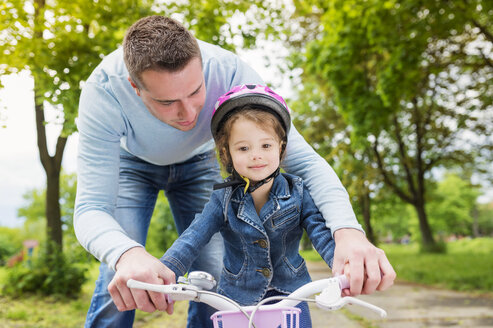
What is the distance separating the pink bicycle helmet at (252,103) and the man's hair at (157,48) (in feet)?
0.71

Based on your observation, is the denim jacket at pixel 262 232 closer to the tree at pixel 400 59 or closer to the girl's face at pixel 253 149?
the girl's face at pixel 253 149

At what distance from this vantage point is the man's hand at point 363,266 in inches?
53.4

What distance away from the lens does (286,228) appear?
181cm

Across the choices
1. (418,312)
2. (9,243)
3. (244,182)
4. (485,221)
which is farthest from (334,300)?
(485,221)

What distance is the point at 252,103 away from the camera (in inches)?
69.2

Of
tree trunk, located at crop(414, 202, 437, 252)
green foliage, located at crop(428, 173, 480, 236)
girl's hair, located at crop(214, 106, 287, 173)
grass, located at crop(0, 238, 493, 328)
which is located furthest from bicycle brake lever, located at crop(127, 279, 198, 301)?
green foliage, located at crop(428, 173, 480, 236)

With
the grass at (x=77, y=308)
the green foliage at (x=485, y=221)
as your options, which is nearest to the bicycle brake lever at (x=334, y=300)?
the grass at (x=77, y=308)

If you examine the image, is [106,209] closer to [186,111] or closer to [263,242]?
[186,111]

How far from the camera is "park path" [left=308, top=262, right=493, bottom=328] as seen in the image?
4.87 m

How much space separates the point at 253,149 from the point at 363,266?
0.63 m

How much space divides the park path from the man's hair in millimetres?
3765

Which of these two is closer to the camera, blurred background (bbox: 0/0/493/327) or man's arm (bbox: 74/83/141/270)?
man's arm (bbox: 74/83/141/270)

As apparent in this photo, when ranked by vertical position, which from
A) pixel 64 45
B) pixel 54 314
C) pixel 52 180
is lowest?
pixel 54 314

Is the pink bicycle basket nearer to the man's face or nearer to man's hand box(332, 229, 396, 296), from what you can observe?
man's hand box(332, 229, 396, 296)
